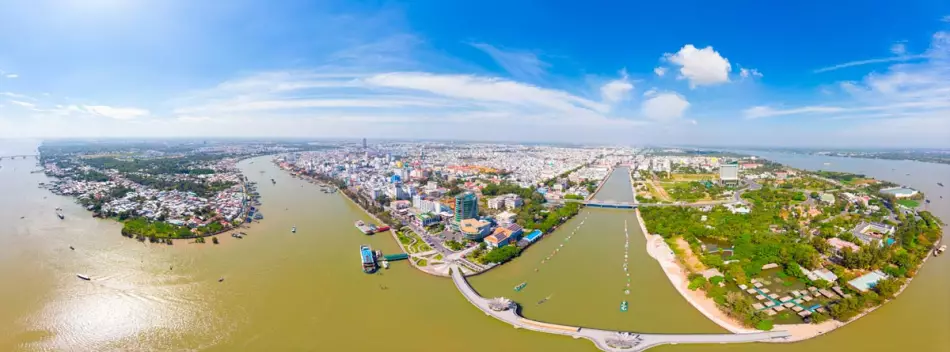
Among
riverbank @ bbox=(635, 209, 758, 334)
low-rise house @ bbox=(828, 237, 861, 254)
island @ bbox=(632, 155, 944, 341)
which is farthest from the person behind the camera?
low-rise house @ bbox=(828, 237, 861, 254)

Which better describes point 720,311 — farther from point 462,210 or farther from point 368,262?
point 462,210

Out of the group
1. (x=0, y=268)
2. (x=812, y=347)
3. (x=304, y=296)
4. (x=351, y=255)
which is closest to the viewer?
(x=812, y=347)

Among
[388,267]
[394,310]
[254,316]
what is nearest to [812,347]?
[394,310]

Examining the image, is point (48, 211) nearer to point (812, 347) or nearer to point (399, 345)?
point (399, 345)

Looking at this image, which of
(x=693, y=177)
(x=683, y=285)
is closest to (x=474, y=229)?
(x=683, y=285)

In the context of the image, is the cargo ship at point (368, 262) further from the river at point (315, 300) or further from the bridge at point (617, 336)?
the bridge at point (617, 336)

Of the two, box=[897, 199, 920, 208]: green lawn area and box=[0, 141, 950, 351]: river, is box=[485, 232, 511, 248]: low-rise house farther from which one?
box=[897, 199, 920, 208]: green lawn area

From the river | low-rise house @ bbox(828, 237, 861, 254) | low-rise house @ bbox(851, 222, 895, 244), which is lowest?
the river

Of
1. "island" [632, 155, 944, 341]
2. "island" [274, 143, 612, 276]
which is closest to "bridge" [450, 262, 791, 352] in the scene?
"island" [632, 155, 944, 341]
